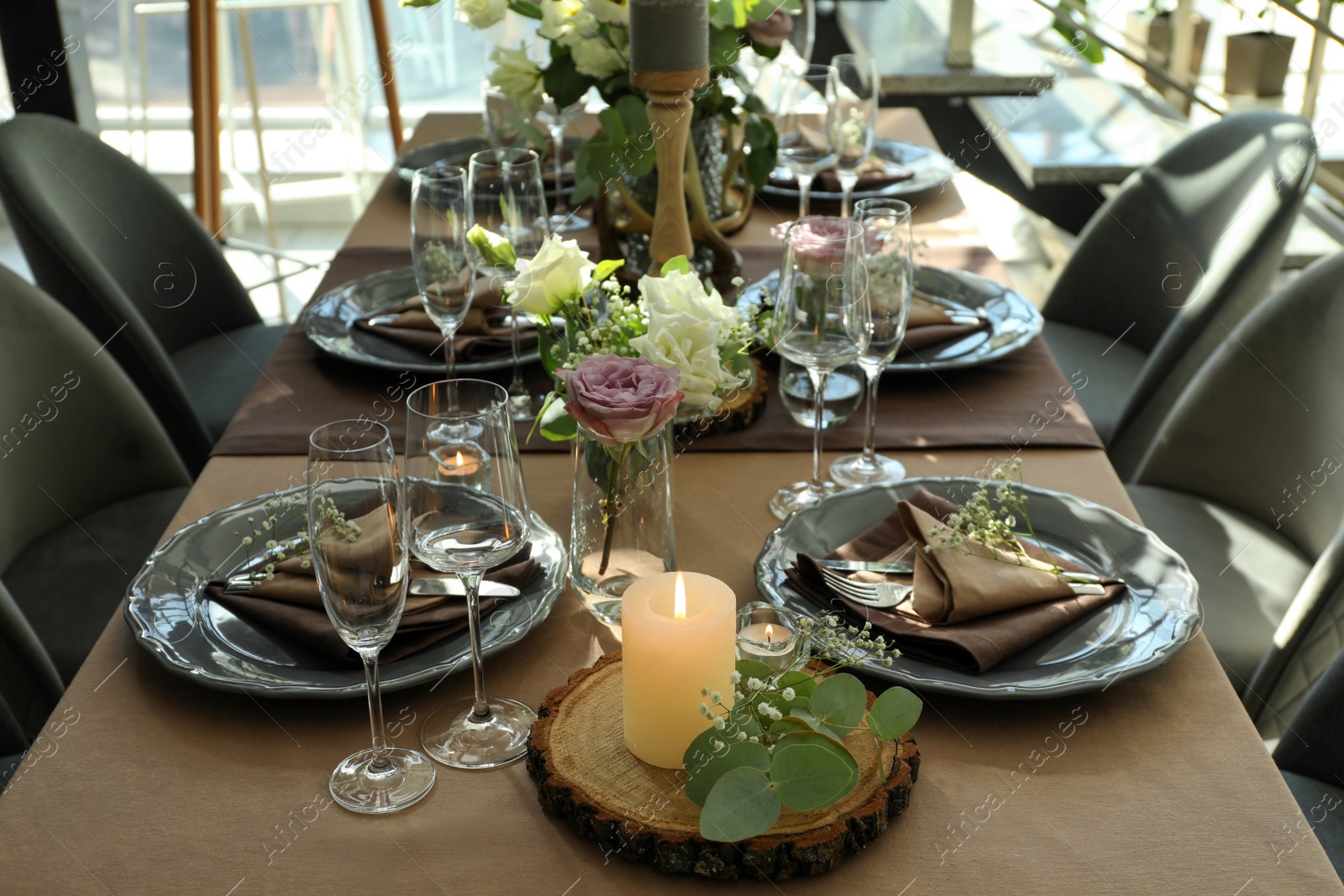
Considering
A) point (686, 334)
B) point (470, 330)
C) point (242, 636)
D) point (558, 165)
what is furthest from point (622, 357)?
point (558, 165)

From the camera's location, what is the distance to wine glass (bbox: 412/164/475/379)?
133cm

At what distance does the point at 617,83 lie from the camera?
1.55 m

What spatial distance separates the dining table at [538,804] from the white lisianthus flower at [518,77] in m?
0.82

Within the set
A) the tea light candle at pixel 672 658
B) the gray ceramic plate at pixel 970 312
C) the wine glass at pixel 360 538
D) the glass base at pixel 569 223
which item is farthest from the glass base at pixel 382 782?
the glass base at pixel 569 223

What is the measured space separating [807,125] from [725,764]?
4.36ft

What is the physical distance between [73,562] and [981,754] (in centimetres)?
125

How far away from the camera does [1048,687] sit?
91 cm

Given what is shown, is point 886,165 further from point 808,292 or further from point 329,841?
point 329,841

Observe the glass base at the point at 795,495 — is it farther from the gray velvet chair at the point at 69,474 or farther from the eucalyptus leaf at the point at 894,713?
the gray velvet chair at the point at 69,474

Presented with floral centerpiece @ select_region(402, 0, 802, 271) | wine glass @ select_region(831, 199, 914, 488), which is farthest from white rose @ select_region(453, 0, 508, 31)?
wine glass @ select_region(831, 199, 914, 488)

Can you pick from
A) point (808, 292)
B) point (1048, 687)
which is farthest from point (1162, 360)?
point (1048, 687)

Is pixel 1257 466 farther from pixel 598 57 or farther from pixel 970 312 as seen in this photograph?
pixel 598 57

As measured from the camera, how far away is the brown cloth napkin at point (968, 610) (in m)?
0.95

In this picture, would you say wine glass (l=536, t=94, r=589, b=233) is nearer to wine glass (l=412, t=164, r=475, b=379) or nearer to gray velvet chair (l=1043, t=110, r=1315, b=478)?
wine glass (l=412, t=164, r=475, b=379)
